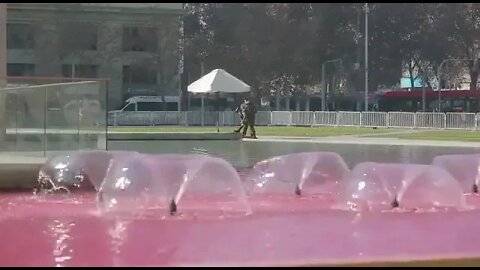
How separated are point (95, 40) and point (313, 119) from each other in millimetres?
18967

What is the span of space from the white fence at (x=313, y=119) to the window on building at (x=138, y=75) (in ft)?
36.8

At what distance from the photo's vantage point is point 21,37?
5856 centimetres

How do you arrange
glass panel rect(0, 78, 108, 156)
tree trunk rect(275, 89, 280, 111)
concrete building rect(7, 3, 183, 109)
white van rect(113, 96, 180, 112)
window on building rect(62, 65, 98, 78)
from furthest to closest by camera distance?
tree trunk rect(275, 89, 280, 111) < white van rect(113, 96, 180, 112) < window on building rect(62, 65, 98, 78) < concrete building rect(7, 3, 183, 109) < glass panel rect(0, 78, 108, 156)

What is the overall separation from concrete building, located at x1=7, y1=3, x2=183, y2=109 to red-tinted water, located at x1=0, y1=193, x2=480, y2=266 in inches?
1781

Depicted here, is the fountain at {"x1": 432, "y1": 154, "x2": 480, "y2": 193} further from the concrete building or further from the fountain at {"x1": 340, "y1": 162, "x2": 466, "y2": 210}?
the concrete building

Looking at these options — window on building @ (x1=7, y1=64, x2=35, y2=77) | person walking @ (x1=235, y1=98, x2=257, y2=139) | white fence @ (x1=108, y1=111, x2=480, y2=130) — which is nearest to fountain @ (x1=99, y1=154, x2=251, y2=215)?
person walking @ (x1=235, y1=98, x2=257, y2=139)

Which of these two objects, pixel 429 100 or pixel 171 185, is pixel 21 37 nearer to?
pixel 429 100

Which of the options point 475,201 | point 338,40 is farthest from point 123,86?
point 475,201

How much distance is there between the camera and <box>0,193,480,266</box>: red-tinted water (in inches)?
267

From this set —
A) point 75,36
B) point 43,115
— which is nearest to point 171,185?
point 43,115

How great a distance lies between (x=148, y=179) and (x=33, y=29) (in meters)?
48.4

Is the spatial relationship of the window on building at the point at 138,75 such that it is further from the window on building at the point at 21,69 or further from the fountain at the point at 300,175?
the fountain at the point at 300,175

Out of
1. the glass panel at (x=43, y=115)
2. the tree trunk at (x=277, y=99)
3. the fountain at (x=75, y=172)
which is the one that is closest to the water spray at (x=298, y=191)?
the fountain at (x=75, y=172)

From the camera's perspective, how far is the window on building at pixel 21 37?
57594 mm
